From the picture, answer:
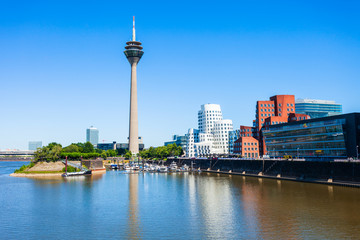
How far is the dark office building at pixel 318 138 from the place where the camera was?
118 meters

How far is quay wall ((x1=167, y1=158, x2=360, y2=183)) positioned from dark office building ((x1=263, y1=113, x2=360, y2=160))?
13.7 metres

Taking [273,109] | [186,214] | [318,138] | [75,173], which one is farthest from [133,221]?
[273,109]

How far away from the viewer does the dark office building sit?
11769 cm

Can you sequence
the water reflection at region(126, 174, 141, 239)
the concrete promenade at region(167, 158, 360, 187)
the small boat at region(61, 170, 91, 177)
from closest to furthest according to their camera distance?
the water reflection at region(126, 174, 141, 239), the concrete promenade at region(167, 158, 360, 187), the small boat at region(61, 170, 91, 177)

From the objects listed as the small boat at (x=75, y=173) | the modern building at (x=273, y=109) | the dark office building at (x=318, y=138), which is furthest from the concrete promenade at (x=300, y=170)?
the small boat at (x=75, y=173)

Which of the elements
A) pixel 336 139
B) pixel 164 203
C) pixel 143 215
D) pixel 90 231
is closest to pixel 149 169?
pixel 336 139

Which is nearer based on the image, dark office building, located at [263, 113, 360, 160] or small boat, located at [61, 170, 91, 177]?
dark office building, located at [263, 113, 360, 160]

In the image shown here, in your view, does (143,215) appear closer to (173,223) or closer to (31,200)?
(173,223)

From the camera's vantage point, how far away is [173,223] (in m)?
57.7

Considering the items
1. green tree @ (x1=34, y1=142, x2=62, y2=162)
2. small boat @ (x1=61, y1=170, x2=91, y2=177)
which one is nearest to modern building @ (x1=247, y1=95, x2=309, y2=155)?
small boat @ (x1=61, y1=170, x2=91, y2=177)

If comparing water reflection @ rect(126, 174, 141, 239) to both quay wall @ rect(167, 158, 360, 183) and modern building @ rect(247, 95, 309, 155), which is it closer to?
quay wall @ rect(167, 158, 360, 183)

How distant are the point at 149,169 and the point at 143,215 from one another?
130 m

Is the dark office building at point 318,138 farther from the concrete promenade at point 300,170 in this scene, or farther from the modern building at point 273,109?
the modern building at point 273,109

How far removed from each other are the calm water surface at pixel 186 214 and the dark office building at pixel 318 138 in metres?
30.6
